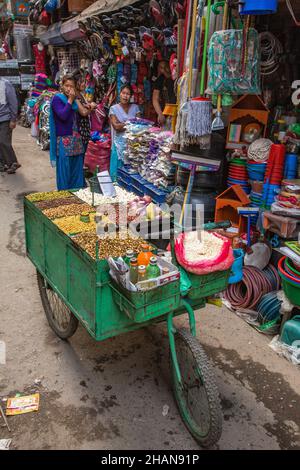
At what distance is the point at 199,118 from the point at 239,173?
0.90m

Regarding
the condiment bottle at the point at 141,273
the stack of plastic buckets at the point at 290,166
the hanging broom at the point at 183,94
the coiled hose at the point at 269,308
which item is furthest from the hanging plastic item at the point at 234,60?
the condiment bottle at the point at 141,273

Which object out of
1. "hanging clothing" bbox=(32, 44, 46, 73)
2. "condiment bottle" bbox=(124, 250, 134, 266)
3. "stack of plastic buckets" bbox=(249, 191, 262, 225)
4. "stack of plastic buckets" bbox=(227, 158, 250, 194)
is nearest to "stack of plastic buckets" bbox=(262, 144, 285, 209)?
"stack of plastic buckets" bbox=(249, 191, 262, 225)

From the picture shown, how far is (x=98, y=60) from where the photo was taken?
8969 millimetres

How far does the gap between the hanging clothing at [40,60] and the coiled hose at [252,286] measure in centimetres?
1246

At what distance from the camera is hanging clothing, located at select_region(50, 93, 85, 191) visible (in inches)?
246

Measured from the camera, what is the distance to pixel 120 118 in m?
6.96

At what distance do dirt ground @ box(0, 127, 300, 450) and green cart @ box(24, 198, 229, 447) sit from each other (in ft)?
0.99

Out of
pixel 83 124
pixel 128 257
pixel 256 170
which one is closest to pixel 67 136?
pixel 83 124

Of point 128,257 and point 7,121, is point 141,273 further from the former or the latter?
point 7,121

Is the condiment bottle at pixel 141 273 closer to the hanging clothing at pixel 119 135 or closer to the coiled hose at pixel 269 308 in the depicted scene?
the coiled hose at pixel 269 308

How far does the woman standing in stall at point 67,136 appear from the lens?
20.5 feet

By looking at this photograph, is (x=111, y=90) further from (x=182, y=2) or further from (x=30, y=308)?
(x=30, y=308)

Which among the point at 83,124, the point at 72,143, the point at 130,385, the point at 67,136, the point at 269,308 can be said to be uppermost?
the point at 83,124
